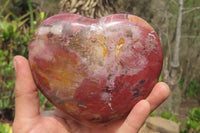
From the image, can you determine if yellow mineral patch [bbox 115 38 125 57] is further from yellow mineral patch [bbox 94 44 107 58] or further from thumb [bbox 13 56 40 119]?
thumb [bbox 13 56 40 119]

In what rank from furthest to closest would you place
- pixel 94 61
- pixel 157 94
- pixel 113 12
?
pixel 113 12 < pixel 157 94 < pixel 94 61

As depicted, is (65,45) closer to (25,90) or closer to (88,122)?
(25,90)

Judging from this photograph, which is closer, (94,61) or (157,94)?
(94,61)

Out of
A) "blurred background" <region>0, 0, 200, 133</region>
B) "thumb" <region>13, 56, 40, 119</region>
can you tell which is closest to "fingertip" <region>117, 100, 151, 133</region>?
"thumb" <region>13, 56, 40, 119</region>

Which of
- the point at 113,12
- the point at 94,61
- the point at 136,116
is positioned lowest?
the point at 136,116

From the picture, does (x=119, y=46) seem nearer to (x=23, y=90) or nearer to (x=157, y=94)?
(x=157, y=94)

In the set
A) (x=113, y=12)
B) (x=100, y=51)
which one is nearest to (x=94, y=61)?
(x=100, y=51)
